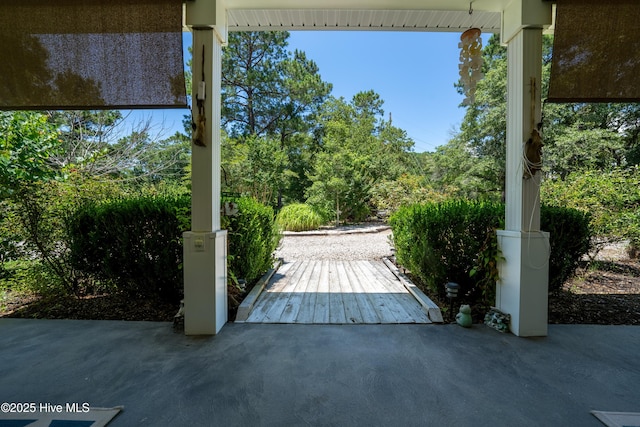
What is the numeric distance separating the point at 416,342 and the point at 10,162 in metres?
4.55

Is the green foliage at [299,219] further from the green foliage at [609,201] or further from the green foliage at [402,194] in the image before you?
the green foliage at [609,201]

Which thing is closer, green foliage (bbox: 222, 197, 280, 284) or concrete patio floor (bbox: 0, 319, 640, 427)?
concrete patio floor (bbox: 0, 319, 640, 427)

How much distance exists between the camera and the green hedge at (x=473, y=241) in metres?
2.82

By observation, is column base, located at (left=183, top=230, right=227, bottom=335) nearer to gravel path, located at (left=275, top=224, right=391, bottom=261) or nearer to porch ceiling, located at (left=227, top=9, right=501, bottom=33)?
porch ceiling, located at (left=227, top=9, right=501, bottom=33)

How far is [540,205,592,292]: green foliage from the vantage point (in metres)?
2.80

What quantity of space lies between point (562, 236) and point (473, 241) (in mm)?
967

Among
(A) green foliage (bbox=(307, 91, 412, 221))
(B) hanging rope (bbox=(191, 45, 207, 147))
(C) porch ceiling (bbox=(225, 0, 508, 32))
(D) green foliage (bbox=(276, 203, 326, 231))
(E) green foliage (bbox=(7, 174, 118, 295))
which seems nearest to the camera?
(B) hanging rope (bbox=(191, 45, 207, 147))

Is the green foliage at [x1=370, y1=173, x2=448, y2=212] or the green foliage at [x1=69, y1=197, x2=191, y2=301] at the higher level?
the green foliage at [x1=370, y1=173, x2=448, y2=212]

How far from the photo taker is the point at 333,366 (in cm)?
189

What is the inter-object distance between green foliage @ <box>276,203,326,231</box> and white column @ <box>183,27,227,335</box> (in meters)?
6.81

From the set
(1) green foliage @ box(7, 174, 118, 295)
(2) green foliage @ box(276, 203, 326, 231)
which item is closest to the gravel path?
(2) green foliage @ box(276, 203, 326, 231)

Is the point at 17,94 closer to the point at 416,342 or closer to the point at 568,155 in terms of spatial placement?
the point at 416,342

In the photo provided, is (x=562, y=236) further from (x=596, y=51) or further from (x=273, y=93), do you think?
(x=273, y=93)

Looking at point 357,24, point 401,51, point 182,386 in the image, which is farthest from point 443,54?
point 182,386
